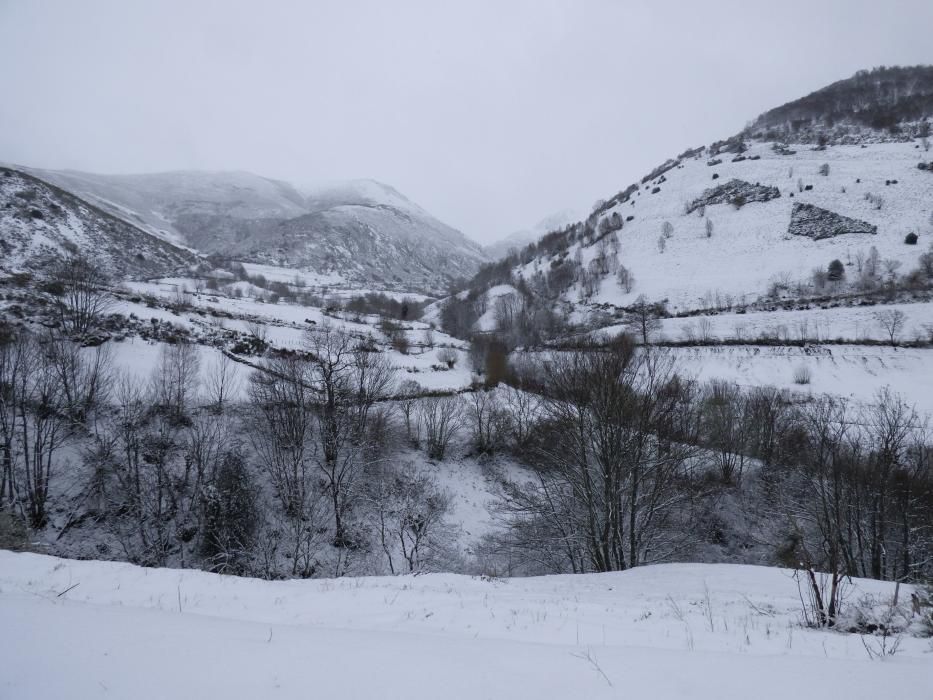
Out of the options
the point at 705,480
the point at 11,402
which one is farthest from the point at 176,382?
the point at 705,480

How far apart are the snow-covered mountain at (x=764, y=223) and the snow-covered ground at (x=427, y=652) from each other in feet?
145

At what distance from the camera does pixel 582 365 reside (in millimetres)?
16641

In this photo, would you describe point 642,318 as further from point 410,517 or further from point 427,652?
point 427,652

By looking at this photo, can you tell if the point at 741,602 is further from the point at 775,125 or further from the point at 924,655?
the point at 775,125

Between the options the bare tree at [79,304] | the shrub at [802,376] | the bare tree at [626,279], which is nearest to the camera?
the bare tree at [79,304]

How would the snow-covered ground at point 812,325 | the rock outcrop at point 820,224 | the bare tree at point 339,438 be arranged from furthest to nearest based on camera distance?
1. the rock outcrop at point 820,224
2. the snow-covered ground at point 812,325
3. the bare tree at point 339,438

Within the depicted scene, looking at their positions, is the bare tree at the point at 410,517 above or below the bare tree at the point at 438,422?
below

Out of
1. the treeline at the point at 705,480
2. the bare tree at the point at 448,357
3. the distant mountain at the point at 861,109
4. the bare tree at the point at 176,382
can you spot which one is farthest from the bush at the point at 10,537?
the distant mountain at the point at 861,109

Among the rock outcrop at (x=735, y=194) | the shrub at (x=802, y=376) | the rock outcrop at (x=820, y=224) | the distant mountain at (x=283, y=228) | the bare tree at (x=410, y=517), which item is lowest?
the bare tree at (x=410, y=517)

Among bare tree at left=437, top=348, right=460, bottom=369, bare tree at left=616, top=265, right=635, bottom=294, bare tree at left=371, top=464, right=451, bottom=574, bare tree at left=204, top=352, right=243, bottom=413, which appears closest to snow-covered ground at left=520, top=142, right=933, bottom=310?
bare tree at left=616, top=265, right=635, bottom=294

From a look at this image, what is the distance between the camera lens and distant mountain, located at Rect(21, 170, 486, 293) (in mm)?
117938

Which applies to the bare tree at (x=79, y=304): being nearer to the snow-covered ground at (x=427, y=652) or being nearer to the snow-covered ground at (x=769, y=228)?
the snow-covered ground at (x=427, y=652)

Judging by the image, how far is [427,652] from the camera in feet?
12.0

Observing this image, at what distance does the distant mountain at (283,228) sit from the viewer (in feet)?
387
